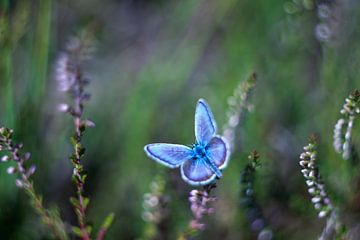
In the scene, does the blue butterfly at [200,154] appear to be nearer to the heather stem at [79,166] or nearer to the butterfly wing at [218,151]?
the butterfly wing at [218,151]

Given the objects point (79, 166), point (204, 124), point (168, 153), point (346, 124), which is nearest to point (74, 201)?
point (79, 166)

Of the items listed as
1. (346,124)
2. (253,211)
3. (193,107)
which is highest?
(193,107)

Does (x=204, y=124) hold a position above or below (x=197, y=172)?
above

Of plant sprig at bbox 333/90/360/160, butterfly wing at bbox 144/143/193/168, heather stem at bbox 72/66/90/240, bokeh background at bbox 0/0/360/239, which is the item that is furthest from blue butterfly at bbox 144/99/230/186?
bokeh background at bbox 0/0/360/239

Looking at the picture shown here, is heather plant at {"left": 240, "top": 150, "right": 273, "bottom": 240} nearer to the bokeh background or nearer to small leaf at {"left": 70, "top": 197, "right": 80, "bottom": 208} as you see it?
the bokeh background

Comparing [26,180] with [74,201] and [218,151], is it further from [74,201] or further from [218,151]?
[218,151]

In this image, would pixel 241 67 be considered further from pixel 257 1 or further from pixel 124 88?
pixel 124 88
